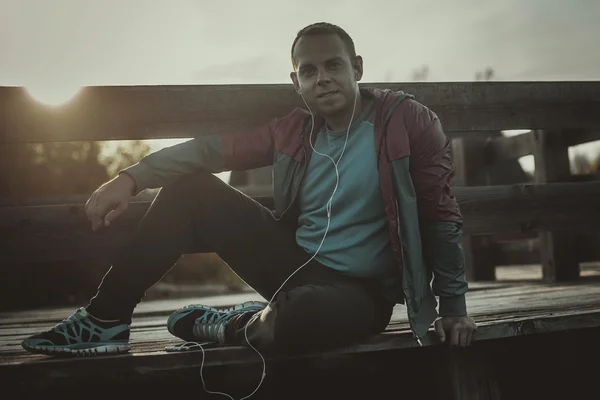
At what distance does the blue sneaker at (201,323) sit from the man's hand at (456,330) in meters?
0.63

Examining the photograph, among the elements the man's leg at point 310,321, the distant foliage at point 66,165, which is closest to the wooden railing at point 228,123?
the man's leg at point 310,321

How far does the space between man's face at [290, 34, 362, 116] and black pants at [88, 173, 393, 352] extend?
442 millimetres

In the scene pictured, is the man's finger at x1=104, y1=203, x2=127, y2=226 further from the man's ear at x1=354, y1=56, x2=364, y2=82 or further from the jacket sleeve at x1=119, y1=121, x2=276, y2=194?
the man's ear at x1=354, y1=56, x2=364, y2=82

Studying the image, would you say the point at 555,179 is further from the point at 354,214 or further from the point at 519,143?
the point at 354,214

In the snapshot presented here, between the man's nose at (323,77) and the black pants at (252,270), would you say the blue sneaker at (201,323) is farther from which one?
the man's nose at (323,77)

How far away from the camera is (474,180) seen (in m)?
5.75

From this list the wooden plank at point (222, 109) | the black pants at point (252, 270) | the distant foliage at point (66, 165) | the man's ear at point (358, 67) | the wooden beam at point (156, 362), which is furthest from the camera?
→ the distant foliage at point (66, 165)

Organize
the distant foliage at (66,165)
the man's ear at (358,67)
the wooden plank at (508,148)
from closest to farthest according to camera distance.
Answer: the man's ear at (358,67) < the wooden plank at (508,148) < the distant foliage at (66,165)

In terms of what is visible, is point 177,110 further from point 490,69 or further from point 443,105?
point 490,69

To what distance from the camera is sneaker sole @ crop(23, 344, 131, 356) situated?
6.79 feet

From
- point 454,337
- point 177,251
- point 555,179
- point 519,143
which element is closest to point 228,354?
point 177,251

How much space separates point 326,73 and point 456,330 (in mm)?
969

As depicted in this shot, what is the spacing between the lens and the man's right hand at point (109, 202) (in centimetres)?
222

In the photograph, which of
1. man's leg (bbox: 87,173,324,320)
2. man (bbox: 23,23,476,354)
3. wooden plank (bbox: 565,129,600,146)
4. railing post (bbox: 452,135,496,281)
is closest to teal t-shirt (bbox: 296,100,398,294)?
man (bbox: 23,23,476,354)
